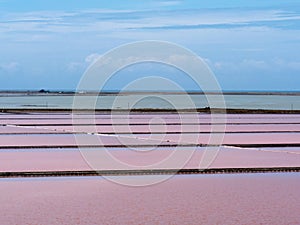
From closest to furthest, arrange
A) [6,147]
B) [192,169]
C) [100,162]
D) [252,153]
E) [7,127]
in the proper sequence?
[192,169] < [100,162] < [252,153] < [6,147] < [7,127]

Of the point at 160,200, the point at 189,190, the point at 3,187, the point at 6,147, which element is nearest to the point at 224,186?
the point at 189,190

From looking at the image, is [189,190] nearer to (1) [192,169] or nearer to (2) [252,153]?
(1) [192,169]

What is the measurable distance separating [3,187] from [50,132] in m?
8.27

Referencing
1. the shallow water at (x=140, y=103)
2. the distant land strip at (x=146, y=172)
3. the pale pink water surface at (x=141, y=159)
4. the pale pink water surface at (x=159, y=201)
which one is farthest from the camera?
the shallow water at (x=140, y=103)

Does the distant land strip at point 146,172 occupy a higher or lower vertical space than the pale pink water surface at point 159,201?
higher

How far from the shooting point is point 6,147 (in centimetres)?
1185

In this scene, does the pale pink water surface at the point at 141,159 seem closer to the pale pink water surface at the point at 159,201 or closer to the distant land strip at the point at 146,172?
the distant land strip at the point at 146,172

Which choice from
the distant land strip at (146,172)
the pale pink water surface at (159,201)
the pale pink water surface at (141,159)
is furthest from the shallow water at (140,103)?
the pale pink water surface at (159,201)

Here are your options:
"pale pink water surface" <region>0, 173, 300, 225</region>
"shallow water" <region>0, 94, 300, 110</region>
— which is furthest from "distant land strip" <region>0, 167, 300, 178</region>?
"shallow water" <region>0, 94, 300, 110</region>

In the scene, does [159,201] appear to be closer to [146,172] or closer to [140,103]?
[146,172]

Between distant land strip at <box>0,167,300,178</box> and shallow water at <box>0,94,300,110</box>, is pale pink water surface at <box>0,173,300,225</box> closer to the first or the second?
distant land strip at <box>0,167,300,178</box>

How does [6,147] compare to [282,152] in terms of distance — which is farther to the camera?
[6,147]

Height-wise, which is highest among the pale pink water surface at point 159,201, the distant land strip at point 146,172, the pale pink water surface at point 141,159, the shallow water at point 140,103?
the shallow water at point 140,103

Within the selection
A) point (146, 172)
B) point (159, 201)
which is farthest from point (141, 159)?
point (159, 201)
